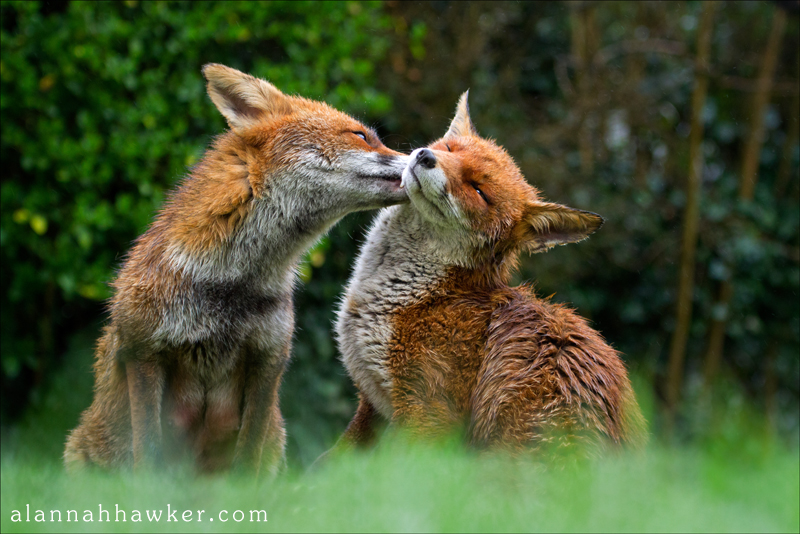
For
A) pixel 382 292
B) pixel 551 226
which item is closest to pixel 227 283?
pixel 382 292

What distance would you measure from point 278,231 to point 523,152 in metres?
4.62

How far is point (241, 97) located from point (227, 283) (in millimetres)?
1024

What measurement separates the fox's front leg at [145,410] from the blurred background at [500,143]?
5.35ft

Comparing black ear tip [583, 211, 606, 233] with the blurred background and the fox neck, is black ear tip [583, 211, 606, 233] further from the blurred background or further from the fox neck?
the blurred background

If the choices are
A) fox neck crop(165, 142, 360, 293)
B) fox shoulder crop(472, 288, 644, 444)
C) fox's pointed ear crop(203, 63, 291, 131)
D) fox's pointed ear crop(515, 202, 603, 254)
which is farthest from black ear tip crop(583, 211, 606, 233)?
fox's pointed ear crop(203, 63, 291, 131)

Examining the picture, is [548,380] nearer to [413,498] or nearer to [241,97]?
[413,498]

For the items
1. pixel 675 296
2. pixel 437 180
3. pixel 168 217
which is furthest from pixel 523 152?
pixel 168 217

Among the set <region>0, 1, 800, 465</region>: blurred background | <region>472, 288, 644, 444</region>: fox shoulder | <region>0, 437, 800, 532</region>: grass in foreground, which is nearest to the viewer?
<region>0, 437, 800, 532</region>: grass in foreground

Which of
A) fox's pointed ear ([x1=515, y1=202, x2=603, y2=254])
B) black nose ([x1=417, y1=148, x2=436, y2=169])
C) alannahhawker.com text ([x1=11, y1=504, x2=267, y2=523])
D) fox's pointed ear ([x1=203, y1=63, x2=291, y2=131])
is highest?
fox's pointed ear ([x1=203, y1=63, x2=291, y2=131])

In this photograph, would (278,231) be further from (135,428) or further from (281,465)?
(281,465)

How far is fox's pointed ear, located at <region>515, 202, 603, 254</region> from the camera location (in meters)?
4.03

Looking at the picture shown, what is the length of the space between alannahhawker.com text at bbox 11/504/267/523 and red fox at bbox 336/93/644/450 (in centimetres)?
117

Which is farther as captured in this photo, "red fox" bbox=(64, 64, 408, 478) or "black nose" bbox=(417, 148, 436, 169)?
"black nose" bbox=(417, 148, 436, 169)

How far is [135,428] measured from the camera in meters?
3.57
